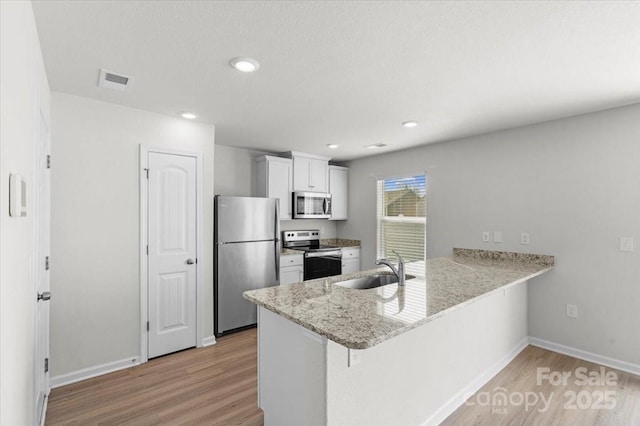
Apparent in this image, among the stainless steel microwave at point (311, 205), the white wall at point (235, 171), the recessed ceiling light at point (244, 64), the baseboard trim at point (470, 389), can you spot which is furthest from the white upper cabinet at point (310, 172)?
the baseboard trim at point (470, 389)

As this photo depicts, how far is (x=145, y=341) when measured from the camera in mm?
2984

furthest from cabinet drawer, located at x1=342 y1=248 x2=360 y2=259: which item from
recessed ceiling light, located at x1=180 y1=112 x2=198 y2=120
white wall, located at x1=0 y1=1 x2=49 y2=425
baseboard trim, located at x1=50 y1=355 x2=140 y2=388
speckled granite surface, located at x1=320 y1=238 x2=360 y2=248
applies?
white wall, located at x1=0 y1=1 x2=49 y2=425

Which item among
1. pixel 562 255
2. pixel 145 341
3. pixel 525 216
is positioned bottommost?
pixel 145 341

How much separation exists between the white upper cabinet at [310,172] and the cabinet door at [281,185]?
0.12 metres

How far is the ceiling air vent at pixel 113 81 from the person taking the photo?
2.20m

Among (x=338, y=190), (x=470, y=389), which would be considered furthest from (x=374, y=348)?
(x=338, y=190)

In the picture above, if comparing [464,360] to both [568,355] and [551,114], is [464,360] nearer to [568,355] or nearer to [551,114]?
[568,355]

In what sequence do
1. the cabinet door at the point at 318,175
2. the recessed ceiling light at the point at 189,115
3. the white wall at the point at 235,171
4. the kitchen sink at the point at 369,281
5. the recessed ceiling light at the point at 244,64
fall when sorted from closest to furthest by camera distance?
the recessed ceiling light at the point at 244,64 → the kitchen sink at the point at 369,281 → the recessed ceiling light at the point at 189,115 → the white wall at the point at 235,171 → the cabinet door at the point at 318,175

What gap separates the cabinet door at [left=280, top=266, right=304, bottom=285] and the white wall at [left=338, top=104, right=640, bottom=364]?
202 cm

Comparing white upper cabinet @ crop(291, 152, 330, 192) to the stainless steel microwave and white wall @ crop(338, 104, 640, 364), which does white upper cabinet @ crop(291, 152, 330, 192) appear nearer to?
the stainless steel microwave

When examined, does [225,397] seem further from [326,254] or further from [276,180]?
[276,180]

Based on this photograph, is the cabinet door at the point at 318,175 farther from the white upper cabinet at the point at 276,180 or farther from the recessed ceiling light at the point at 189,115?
Answer: the recessed ceiling light at the point at 189,115

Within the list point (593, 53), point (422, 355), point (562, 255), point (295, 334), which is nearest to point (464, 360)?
point (422, 355)

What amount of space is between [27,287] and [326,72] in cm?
205
